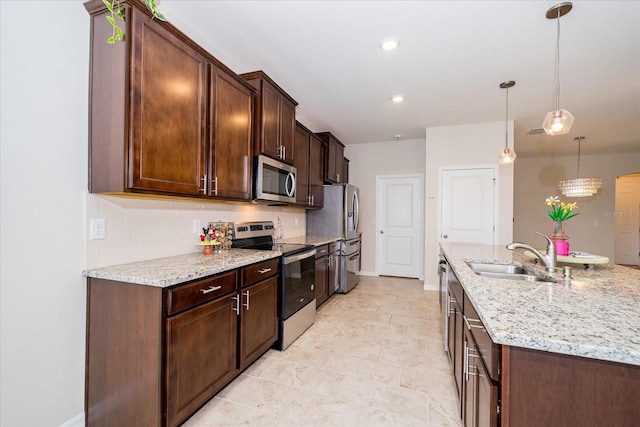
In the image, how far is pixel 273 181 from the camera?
276 centimetres

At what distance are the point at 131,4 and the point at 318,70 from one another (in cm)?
170

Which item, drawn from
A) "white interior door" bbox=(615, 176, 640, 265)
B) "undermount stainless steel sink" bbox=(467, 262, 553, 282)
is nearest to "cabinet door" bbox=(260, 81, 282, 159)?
"undermount stainless steel sink" bbox=(467, 262, 553, 282)

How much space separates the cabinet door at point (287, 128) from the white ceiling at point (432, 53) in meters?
0.32

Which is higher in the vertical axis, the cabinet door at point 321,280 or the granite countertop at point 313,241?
the granite countertop at point 313,241

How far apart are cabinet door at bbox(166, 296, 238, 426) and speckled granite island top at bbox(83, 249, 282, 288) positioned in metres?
0.21

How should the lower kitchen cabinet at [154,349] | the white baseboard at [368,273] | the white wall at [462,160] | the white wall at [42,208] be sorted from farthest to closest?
the white baseboard at [368,273]
the white wall at [462,160]
the lower kitchen cabinet at [154,349]
the white wall at [42,208]

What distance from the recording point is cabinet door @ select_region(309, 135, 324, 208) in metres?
3.96

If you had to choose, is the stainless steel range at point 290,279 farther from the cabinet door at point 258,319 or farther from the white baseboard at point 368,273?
the white baseboard at point 368,273

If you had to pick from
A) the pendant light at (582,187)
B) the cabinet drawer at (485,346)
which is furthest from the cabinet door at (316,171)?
the pendant light at (582,187)

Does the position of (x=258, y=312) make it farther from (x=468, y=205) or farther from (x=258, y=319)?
(x=468, y=205)

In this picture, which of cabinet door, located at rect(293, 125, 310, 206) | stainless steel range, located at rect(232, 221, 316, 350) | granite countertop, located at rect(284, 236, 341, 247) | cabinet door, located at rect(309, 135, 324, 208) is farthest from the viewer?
cabinet door, located at rect(309, 135, 324, 208)

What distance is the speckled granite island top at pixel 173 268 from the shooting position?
1.44 metres

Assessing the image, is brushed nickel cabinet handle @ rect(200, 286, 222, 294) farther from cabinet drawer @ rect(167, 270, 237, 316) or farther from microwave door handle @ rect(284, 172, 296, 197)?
microwave door handle @ rect(284, 172, 296, 197)

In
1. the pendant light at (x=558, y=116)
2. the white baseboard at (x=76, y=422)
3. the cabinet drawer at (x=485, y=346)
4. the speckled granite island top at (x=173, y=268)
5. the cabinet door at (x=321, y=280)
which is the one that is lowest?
the white baseboard at (x=76, y=422)
